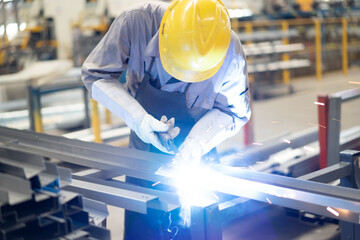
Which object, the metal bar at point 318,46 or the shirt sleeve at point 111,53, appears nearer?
the shirt sleeve at point 111,53

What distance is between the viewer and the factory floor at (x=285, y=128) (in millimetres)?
3143

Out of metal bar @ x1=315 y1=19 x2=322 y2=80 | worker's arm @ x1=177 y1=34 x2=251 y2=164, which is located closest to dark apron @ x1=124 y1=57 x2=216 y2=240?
worker's arm @ x1=177 y1=34 x2=251 y2=164

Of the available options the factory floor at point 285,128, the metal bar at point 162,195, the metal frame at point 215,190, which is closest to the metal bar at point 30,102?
the factory floor at point 285,128

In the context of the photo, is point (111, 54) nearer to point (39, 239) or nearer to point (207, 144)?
point (207, 144)

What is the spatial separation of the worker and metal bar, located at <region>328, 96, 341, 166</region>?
1608 mm

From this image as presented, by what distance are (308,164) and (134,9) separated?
244cm

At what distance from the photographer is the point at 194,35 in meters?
1.61

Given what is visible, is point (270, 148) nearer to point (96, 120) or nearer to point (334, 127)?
point (334, 127)

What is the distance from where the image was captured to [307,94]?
9172 millimetres

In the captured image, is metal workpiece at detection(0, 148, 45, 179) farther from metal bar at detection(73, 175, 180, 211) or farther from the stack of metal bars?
metal bar at detection(73, 175, 180, 211)

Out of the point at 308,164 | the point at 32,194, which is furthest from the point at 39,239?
the point at 308,164

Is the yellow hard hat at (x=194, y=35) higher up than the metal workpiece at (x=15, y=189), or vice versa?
the yellow hard hat at (x=194, y=35)

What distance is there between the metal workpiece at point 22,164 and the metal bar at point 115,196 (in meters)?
0.38

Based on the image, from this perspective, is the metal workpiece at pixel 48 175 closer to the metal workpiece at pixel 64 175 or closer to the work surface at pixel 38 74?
the metal workpiece at pixel 64 175
